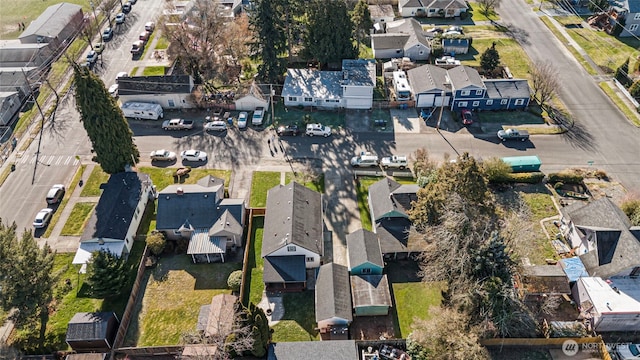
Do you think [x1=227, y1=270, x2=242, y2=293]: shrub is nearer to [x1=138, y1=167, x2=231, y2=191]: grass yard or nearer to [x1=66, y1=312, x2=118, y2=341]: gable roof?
[x1=66, y1=312, x2=118, y2=341]: gable roof

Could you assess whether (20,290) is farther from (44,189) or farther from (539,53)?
(539,53)

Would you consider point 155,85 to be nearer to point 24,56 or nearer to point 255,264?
point 24,56

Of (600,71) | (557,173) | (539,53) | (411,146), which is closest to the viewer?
(557,173)

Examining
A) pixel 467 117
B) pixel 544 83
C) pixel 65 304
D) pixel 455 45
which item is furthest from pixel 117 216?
pixel 455 45

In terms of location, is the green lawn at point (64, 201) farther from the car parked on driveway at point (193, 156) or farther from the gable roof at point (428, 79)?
the gable roof at point (428, 79)

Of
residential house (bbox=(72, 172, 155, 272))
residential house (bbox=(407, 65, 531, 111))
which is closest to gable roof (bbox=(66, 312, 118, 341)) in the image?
residential house (bbox=(72, 172, 155, 272))

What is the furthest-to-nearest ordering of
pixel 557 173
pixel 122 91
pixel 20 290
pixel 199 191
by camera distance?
pixel 122 91, pixel 557 173, pixel 199 191, pixel 20 290

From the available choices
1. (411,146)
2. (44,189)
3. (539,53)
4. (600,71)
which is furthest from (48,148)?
(600,71)
